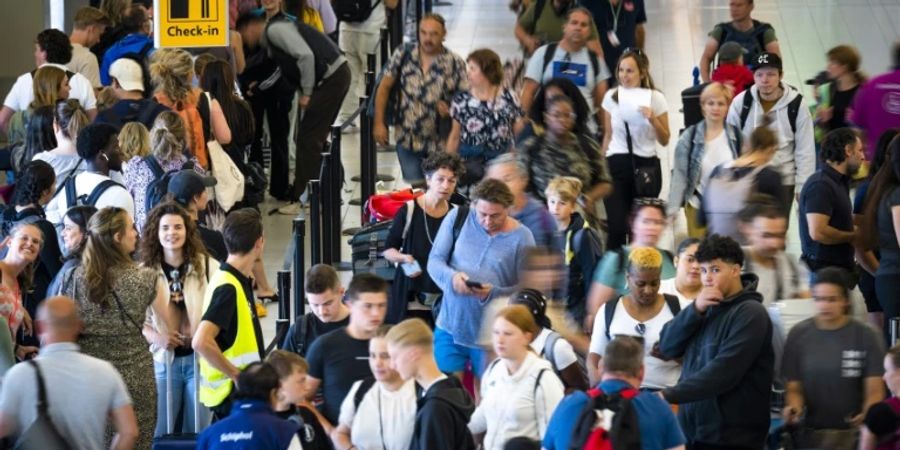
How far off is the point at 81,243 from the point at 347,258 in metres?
4.97

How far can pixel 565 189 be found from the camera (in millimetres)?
10547

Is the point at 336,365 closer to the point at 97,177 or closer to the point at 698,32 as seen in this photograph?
the point at 97,177

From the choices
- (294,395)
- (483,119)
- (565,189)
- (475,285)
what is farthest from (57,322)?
(483,119)

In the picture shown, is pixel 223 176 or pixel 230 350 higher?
pixel 223 176

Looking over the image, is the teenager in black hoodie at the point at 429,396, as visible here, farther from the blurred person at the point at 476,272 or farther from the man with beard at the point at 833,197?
the man with beard at the point at 833,197

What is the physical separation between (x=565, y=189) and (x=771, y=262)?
1.54m

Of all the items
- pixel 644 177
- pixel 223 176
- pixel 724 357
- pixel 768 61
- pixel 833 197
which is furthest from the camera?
pixel 768 61

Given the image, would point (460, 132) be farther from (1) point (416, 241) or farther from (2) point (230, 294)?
(2) point (230, 294)

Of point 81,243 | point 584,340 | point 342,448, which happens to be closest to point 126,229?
point 81,243

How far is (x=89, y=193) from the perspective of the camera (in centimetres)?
1070

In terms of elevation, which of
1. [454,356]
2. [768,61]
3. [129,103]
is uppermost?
[768,61]

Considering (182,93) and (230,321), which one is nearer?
(230,321)

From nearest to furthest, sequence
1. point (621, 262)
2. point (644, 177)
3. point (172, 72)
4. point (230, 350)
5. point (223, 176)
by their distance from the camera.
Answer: point (230, 350) < point (621, 262) < point (172, 72) < point (223, 176) < point (644, 177)

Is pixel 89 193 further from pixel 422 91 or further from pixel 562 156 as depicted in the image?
pixel 422 91
